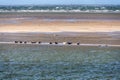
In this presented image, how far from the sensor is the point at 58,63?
3638cm

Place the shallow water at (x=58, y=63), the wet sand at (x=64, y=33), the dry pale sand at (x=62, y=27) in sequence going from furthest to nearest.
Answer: the dry pale sand at (x=62, y=27) → the wet sand at (x=64, y=33) → the shallow water at (x=58, y=63)

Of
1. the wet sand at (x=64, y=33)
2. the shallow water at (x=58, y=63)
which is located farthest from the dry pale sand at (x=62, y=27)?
the shallow water at (x=58, y=63)

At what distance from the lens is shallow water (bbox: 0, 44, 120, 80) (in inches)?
1268

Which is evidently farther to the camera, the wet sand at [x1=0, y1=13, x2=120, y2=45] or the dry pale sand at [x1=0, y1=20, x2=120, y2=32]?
the dry pale sand at [x1=0, y1=20, x2=120, y2=32]

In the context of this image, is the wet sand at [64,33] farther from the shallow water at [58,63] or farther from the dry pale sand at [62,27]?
the shallow water at [58,63]

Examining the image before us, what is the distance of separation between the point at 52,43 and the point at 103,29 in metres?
11.7

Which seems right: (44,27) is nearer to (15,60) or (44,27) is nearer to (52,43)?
(52,43)

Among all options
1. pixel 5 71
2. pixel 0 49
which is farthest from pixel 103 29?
pixel 5 71

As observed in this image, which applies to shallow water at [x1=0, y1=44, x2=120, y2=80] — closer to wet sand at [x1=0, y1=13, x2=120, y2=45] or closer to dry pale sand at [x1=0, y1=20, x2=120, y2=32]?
wet sand at [x1=0, y1=13, x2=120, y2=45]

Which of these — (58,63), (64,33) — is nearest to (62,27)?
(64,33)

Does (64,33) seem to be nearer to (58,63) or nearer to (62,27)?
(62,27)

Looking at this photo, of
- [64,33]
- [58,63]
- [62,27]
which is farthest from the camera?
[62,27]

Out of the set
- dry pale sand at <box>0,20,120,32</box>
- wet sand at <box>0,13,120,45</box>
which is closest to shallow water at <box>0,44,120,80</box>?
wet sand at <box>0,13,120,45</box>

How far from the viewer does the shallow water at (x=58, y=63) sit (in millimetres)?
32219
